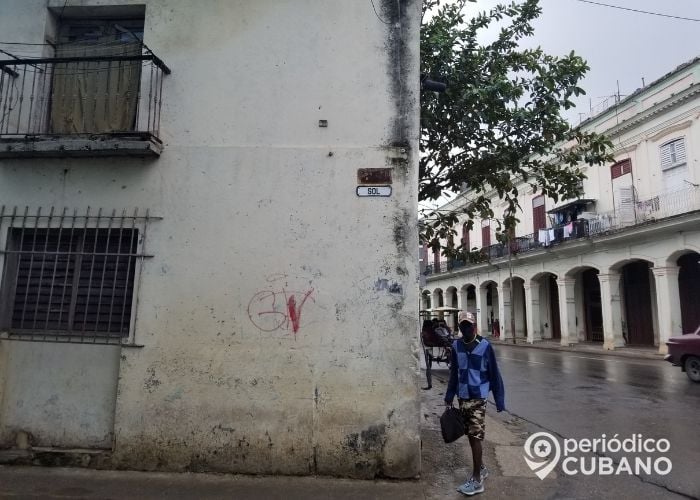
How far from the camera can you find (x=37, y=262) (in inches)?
223

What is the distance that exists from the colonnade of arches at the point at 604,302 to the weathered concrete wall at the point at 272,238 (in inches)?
644

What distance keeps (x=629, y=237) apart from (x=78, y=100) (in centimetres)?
2152

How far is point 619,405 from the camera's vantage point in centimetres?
936

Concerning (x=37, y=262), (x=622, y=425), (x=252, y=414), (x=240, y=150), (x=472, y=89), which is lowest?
(x=622, y=425)

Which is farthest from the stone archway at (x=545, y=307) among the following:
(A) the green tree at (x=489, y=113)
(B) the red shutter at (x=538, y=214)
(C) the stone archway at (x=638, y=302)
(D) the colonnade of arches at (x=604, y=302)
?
(A) the green tree at (x=489, y=113)

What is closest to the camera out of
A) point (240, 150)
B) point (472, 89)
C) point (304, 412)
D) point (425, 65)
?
point (304, 412)

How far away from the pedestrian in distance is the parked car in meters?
9.46

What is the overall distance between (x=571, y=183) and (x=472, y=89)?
7.55 ft

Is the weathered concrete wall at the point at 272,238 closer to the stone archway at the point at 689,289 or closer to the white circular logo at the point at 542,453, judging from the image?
the white circular logo at the point at 542,453

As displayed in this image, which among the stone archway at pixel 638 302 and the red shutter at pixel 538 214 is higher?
the red shutter at pixel 538 214

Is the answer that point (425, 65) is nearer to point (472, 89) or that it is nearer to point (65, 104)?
point (472, 89)

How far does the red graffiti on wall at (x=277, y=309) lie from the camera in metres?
5.21

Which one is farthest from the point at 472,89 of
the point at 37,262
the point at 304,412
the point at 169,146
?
the point at 37,262

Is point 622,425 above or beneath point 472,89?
beneath
